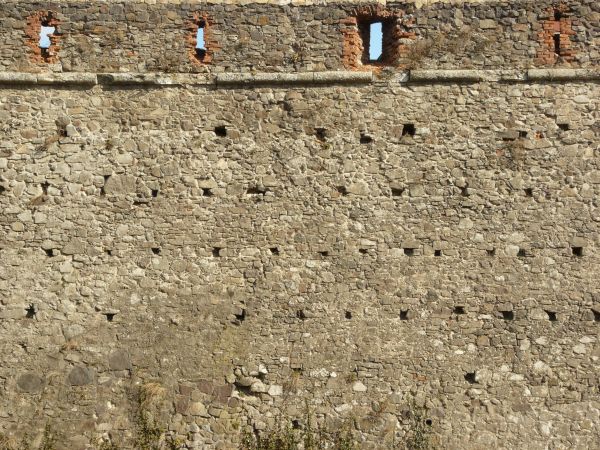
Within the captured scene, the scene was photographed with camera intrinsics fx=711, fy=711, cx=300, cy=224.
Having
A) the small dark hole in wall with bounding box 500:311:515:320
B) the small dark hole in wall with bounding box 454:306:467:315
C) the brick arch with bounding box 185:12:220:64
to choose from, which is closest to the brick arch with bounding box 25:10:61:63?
the brick arch with bounding box 185:12:220:64

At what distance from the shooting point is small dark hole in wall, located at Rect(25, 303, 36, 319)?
292 inches

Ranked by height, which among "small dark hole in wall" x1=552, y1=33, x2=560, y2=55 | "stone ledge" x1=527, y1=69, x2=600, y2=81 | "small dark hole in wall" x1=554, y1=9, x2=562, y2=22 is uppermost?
"small dark hole in wall" x1=554, y1=9, x2=562, y2=22

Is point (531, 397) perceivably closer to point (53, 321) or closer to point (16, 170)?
point (53, 321)

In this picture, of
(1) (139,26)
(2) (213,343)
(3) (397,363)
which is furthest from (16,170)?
(3) (397,363)

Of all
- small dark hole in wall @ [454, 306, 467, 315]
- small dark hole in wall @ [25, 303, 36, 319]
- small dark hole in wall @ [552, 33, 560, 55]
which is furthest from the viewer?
small dark hole in wall @ [552, 33, 560, 55]

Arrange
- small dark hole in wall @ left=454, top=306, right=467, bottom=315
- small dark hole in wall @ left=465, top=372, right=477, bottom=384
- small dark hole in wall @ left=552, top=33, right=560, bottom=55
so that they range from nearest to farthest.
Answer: small dark hole in wall @ left=465, top=372, right=477, bottom=384 < small dark hole in wall @ left=454, top=306, right=467, bottom=315 < small dark hole in wall @ left=552, top=33, right=560, bottom=55

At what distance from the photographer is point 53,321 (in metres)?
7.40

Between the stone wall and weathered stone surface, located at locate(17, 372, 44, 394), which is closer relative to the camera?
weathered stone surface, located at locate(17, 372, 44, 394)

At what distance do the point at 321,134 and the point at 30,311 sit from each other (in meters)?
3.58

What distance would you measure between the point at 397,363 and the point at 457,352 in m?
0.62

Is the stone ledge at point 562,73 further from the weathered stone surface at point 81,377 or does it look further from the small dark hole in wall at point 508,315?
the weathered stone surface at point 81,377

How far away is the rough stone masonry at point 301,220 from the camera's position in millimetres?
7223

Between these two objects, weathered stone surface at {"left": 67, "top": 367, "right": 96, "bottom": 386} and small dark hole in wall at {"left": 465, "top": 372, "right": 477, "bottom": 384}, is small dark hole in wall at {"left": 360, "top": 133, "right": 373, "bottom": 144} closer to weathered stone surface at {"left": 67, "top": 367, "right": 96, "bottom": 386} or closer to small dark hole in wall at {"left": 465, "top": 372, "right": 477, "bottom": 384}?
small dark hole in wall at {"left": 465, "top": 372, "right": 477, "bottom": 384}

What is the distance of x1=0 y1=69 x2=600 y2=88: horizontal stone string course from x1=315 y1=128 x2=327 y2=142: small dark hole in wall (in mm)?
515
